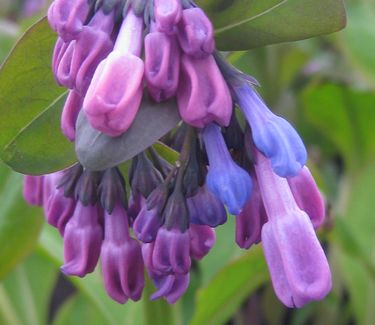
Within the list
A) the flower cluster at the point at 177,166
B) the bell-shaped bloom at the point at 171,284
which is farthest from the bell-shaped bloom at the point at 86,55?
the bell-shaped bloom at the point at 171,284

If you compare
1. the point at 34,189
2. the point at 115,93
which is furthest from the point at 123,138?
the point at 34,189

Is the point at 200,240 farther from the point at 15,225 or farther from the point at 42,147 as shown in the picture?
the point at 15,225

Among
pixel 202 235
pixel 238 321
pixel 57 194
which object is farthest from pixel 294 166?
pixel 238 321

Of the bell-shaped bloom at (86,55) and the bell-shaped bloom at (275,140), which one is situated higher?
the bell-shaped bloom at (86,55)

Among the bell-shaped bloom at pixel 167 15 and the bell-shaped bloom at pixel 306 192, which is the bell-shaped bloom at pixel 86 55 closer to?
the bell-shaped bloom at pixel 167 15

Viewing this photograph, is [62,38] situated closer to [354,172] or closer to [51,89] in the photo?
[51,89]

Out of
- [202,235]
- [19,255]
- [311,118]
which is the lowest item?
[311,118]

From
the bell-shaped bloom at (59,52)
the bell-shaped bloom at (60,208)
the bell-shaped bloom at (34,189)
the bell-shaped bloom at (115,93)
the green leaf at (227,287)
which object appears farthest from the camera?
the green leaf at (227,287)
